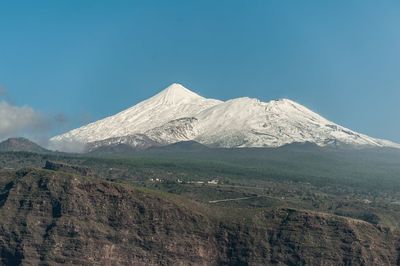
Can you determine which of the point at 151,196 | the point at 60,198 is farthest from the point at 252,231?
the point at 60,198

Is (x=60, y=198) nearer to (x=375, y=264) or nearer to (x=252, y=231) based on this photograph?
(x=252, y=231)

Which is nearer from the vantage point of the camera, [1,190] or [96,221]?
[96,221]

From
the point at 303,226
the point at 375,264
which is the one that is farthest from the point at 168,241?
the point at 375,264

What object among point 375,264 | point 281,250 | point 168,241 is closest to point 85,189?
point 168,241

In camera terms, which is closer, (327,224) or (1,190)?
(327,224)

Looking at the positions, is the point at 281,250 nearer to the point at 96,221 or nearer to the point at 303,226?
the point at 303,226
